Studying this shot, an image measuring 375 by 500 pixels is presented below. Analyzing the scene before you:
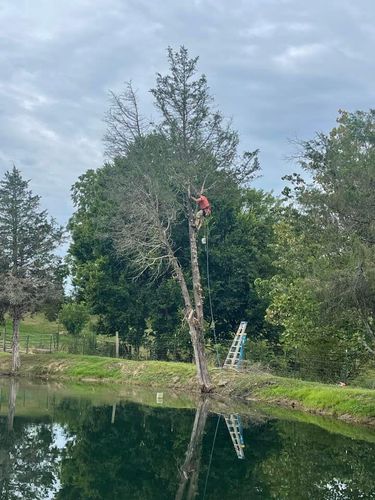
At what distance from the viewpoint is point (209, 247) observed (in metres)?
35.4

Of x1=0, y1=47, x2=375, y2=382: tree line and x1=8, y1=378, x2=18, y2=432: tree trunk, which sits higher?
x1=0, y1=47, x2=375, y2=382: tree line

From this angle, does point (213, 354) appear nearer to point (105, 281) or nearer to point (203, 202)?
point (105, 281)

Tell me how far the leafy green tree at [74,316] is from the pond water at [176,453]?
15.3 m

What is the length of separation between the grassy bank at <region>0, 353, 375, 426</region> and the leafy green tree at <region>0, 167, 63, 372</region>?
2286 mm

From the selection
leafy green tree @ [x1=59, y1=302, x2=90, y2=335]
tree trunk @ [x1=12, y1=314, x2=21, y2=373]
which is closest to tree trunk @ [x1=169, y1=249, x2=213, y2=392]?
tree trunk @ [x1=12, y1=314, x2=21, y2=373]

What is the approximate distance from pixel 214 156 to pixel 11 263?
12913mm

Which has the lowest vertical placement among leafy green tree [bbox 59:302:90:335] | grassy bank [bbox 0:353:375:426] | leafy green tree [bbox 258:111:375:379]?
grassy bank [bbox 0:353:375:426]

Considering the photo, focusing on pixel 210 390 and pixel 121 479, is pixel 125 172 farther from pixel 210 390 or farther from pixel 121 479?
pixel 121 479

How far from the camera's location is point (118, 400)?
24.3m

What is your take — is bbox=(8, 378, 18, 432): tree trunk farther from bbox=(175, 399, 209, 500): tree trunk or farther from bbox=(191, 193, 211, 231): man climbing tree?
bbox=(191, 193, 211, 231): man climbing tree

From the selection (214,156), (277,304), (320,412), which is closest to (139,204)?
(214,156)

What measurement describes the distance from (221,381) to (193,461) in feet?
44.1

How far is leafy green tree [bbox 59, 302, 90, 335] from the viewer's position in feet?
125

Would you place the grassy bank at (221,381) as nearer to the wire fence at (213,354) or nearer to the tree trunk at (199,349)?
the tree trunk at (199,349)
